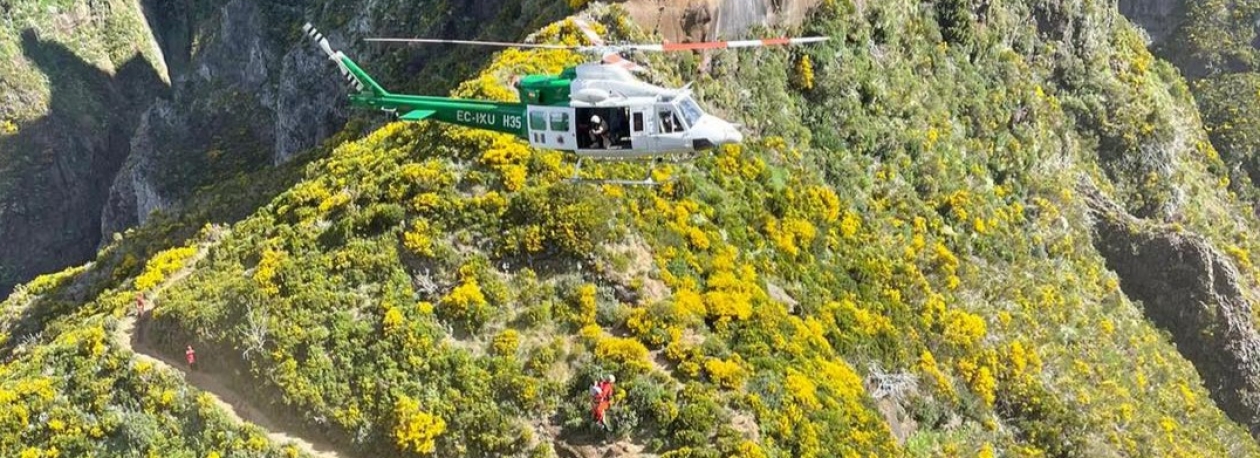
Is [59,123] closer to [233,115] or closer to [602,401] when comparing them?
[233,115]

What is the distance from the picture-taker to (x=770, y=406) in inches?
1193

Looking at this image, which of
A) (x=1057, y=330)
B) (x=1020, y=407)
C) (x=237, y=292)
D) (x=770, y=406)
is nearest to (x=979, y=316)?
(x=1020, y=407)

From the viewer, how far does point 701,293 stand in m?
33.2

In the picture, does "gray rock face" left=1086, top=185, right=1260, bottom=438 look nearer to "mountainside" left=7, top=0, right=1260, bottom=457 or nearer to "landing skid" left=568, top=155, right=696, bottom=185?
"mountainside" left=7, top=0, right=1260, bottom=457

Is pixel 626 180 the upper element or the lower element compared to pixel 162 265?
upper

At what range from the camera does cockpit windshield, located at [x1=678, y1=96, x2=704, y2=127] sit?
29.2m

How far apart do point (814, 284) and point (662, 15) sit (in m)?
13.2

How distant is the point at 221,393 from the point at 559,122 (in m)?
13.2

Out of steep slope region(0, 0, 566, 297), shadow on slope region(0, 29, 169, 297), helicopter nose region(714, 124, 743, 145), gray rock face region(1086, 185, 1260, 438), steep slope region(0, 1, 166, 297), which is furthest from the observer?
steep slope region(0, 1, 166, 297)

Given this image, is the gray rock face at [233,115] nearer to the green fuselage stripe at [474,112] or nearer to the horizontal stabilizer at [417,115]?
the green fuselage stripe at [474,112]

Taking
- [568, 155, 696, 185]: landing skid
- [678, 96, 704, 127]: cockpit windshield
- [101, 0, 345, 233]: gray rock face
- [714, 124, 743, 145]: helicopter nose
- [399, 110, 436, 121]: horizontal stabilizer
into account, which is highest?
[678, 96, 704, 127]: cockpit windshield

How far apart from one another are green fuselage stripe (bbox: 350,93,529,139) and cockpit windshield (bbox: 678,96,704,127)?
523cm

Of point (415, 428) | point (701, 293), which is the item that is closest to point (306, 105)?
point (701, 293)

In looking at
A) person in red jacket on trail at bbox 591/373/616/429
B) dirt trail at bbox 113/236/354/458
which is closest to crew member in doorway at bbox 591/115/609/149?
person in red jacket on trail at bbox 591/373/616/429
